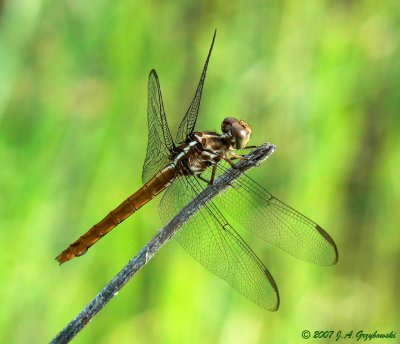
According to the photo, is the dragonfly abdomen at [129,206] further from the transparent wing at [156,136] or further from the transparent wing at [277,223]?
the transparent wing at [277,223]

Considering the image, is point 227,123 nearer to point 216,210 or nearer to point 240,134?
point 240,134

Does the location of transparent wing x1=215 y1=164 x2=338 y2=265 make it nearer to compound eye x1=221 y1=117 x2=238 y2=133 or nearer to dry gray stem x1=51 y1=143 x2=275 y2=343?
compound eye x1=221 y1=117 x2=238 y2=133

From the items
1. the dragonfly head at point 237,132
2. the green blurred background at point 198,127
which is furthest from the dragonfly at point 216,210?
the green blurred background at point 198,127

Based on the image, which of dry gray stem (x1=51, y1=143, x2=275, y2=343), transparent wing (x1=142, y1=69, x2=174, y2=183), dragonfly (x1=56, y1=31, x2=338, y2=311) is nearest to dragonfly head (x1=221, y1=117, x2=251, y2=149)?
dragonfly (x1=56, y1=31, x2=338, y2=311)

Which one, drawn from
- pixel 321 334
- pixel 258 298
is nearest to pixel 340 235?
pixel 321 334

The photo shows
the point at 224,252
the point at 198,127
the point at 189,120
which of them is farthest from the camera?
the point at 198,127

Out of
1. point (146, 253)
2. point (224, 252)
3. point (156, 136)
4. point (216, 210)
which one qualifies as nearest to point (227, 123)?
point (156, 136)

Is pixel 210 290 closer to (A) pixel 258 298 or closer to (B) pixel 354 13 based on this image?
(A) pixel 258 298
